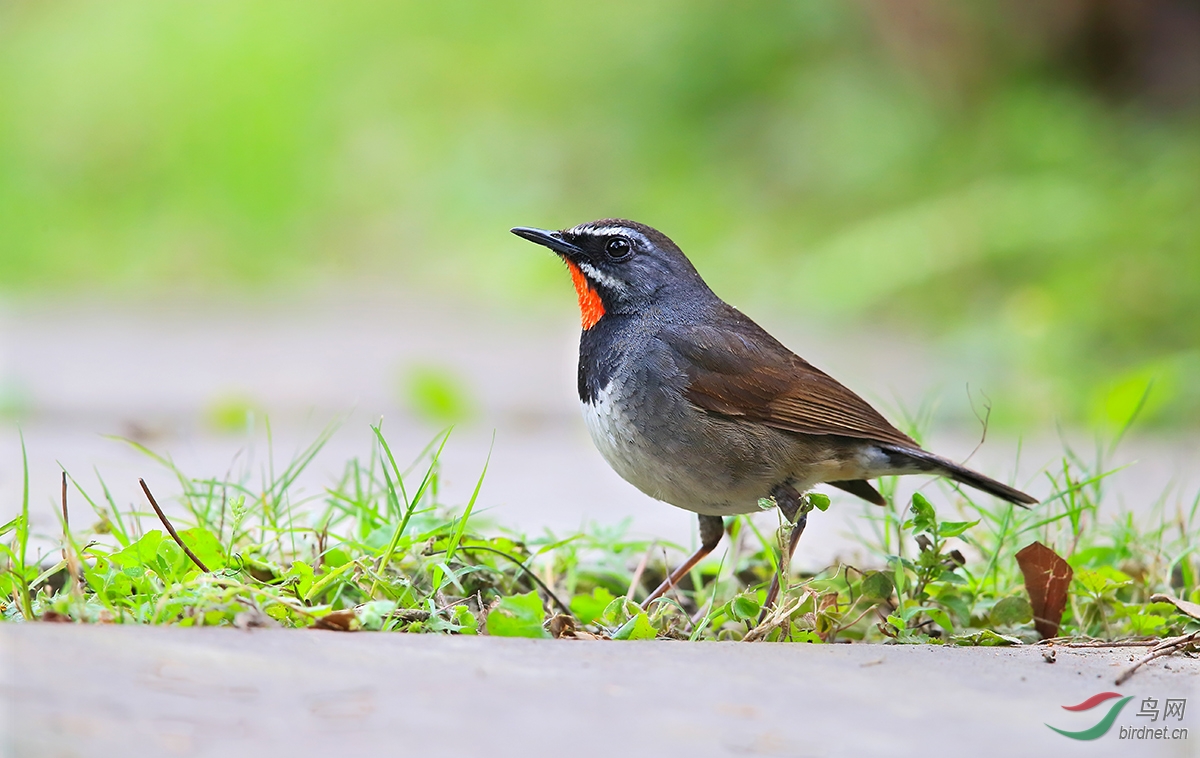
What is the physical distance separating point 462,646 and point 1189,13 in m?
10.9

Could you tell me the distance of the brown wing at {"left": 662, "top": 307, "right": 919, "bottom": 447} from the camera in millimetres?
4133

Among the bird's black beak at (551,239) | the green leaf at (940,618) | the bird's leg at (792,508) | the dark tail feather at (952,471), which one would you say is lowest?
the green leaf at (940,618)

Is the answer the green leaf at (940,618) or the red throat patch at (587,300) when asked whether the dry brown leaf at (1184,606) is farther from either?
the red throat patch at (587,300)

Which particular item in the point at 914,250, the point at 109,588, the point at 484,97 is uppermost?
the point at 484,97

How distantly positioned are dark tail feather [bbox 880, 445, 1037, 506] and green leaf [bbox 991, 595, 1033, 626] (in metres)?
0.35

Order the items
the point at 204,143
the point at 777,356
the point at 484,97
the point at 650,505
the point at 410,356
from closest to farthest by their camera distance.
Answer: the point at 777,356 → the point at 650,505 → the point at 410,356 → the point at 204,143 → the point at 484,97

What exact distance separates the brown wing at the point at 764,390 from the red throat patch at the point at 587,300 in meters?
0.31

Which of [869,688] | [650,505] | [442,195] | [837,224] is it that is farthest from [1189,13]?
[869,688]

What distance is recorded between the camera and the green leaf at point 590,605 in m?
3.77

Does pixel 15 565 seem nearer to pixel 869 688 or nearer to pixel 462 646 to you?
pixel 462 646

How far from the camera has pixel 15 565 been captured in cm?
312

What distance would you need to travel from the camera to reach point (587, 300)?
459 cm

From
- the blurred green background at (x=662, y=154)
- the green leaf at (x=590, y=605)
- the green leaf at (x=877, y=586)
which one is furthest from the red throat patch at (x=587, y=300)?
the blurred green background at (x=662, y=154)

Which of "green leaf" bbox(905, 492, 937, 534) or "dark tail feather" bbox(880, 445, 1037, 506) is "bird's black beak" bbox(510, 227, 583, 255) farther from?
"green leaf" bbox(905, 492, 937, 534)
